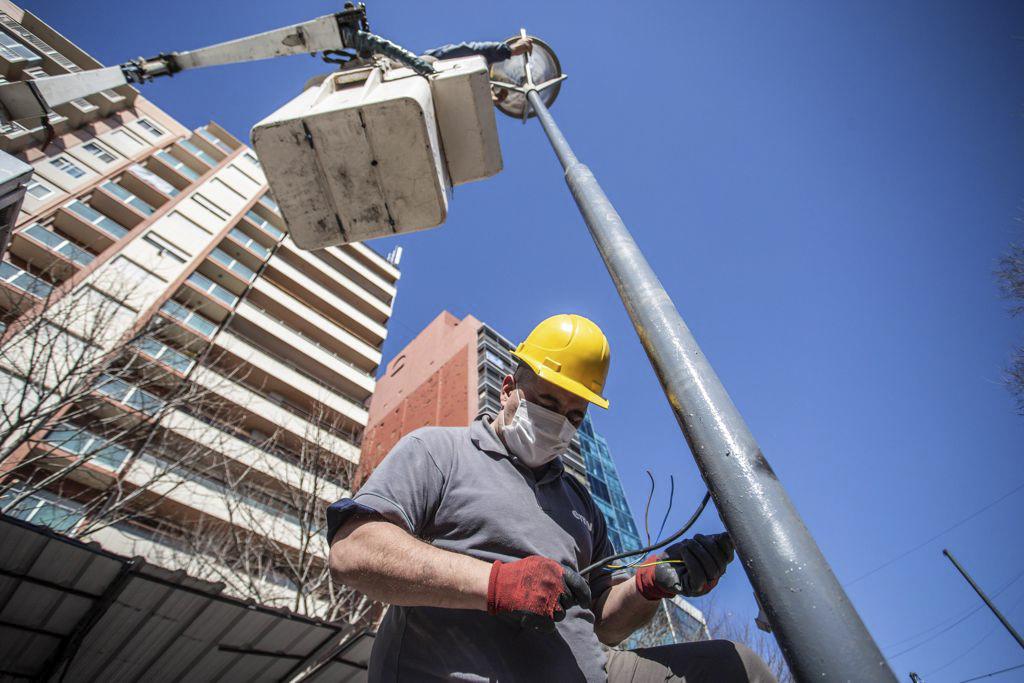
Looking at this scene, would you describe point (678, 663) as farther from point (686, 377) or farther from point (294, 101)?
point (294, 101)

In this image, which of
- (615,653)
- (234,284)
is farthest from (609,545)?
(234,284)

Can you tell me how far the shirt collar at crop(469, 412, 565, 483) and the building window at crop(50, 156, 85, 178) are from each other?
2969 cm

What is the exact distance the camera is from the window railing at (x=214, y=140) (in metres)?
32.1

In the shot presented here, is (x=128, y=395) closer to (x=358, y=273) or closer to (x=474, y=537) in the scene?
(x=474, y=537)

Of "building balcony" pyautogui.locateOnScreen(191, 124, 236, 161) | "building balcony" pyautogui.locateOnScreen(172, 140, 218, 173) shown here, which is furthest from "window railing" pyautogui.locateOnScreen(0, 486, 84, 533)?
"building balcony" pyautogui.locateOnScreen(191, 124, 236, 161)

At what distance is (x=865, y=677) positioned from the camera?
0.77m

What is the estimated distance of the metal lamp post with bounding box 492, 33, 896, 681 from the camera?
2.67 feet

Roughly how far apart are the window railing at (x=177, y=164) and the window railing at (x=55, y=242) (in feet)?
36.3

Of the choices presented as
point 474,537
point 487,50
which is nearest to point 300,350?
point 487,50

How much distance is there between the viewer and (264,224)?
27.4 metres

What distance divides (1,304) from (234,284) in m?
9.56

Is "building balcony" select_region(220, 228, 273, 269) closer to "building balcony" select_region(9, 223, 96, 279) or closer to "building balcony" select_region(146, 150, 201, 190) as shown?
"building balcony" select_region(146, 150, 201, 190)

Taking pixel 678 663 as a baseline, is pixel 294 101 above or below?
above

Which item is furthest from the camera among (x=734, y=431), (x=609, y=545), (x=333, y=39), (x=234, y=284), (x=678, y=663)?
(x=234, y=284)
